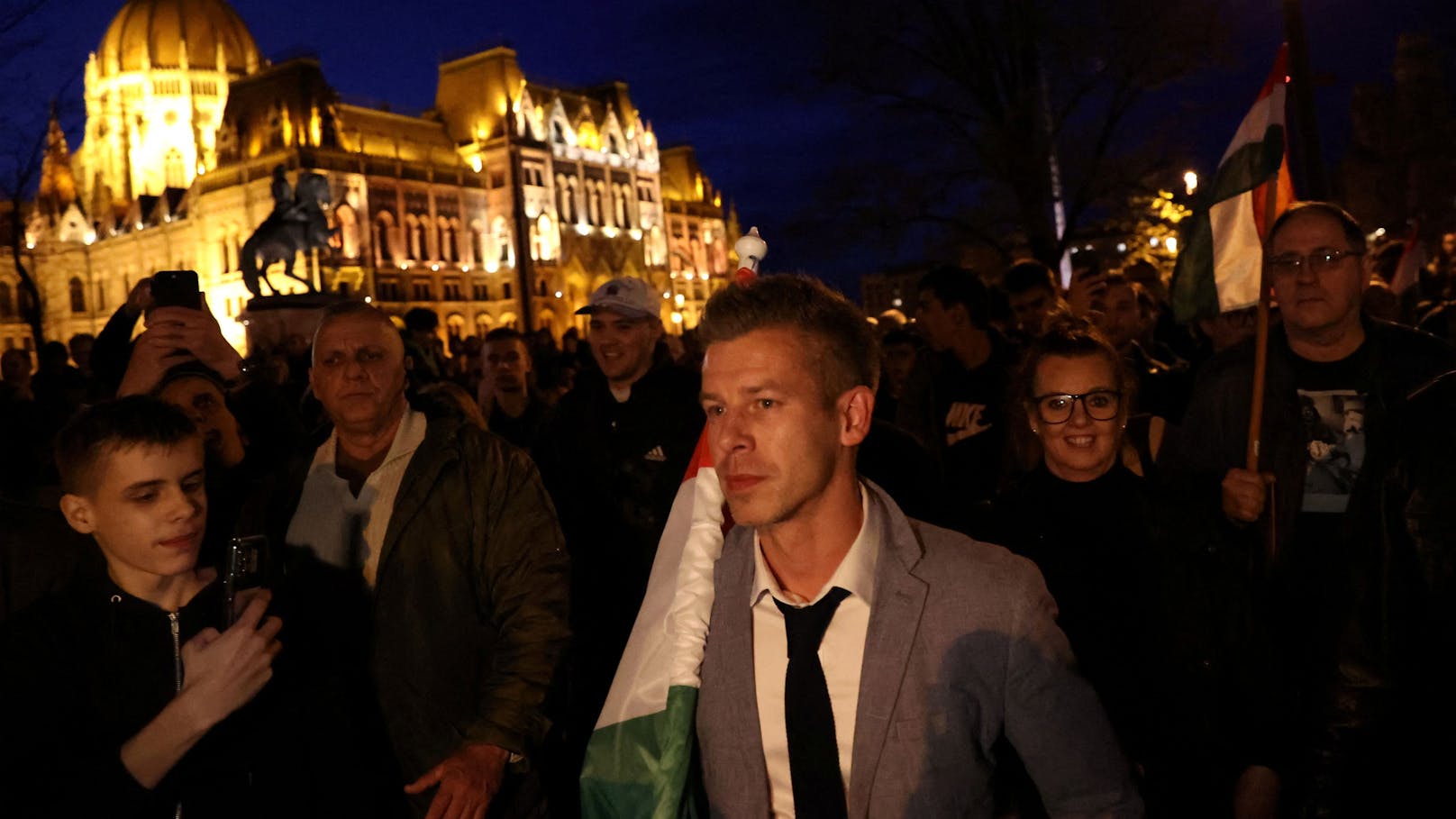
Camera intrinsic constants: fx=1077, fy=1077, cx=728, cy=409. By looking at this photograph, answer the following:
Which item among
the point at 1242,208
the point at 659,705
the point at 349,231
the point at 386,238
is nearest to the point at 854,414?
the point at 659,705

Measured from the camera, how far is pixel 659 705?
7.80 feet

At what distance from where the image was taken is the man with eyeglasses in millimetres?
2779

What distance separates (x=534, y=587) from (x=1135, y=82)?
16.3 m

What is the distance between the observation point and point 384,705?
367cm

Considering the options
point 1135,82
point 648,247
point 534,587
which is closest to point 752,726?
point 534,587

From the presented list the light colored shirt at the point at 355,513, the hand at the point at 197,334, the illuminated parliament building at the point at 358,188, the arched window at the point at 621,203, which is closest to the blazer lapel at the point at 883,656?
the light colored shirt at the point at 355,513

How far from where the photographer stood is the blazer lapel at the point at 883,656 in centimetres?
222

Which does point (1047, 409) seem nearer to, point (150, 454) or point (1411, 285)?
point (150, 454)

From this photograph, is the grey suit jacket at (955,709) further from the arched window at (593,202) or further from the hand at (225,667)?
the arched window at (593,202)

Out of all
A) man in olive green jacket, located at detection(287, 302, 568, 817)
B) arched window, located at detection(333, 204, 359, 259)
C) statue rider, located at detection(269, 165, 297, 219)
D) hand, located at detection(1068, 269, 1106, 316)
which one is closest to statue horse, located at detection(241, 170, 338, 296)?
statue rider, located at detection(269, 165, 297, 219)

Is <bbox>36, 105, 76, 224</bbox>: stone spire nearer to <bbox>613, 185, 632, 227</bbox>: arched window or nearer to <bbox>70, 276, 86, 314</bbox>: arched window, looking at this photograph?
<bbox>70, 276, 86, 314</bbox>: arched window

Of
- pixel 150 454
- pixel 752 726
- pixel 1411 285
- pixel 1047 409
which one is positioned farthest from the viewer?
pixel 1411 285

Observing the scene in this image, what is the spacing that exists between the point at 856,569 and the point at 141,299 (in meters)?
4.19

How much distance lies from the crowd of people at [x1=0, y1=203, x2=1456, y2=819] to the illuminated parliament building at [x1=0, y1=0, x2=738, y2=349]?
5246 centimetres
